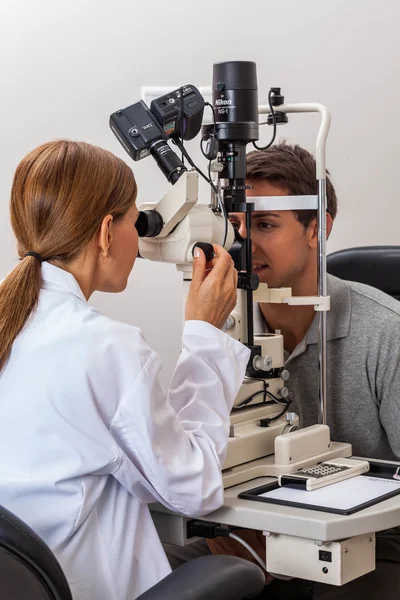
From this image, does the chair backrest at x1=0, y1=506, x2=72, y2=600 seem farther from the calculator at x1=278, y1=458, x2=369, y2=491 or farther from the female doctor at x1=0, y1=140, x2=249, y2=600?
the calculator at x1=278, y1=458, x2=369, y2=491

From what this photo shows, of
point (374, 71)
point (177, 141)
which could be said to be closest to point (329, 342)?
point (177, 141)

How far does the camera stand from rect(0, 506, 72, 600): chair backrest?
3.20 ft

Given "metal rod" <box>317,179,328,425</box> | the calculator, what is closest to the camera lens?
"metal rod" <box>317,179,328,425</box>

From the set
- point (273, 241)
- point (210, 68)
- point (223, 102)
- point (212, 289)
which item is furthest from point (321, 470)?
point (210, 68)

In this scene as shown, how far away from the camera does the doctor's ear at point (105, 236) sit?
133 cm

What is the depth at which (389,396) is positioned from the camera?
1.85m

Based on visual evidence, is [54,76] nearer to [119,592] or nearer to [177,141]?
[177,141]

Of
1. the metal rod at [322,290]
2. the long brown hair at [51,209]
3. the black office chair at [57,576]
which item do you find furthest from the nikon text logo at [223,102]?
the black office chair at [57,576]

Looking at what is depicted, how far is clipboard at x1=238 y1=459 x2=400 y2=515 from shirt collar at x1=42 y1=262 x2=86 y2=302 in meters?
0.45

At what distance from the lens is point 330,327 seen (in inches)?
75.6

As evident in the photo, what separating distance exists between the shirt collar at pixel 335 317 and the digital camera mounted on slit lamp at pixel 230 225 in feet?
0.52

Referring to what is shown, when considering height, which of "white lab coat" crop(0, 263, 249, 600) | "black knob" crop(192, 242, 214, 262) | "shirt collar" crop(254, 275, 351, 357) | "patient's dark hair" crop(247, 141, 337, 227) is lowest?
"white lab coat" crop(0, 263, 249, 600)

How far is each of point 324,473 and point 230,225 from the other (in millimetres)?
482

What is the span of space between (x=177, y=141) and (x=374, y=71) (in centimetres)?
133
